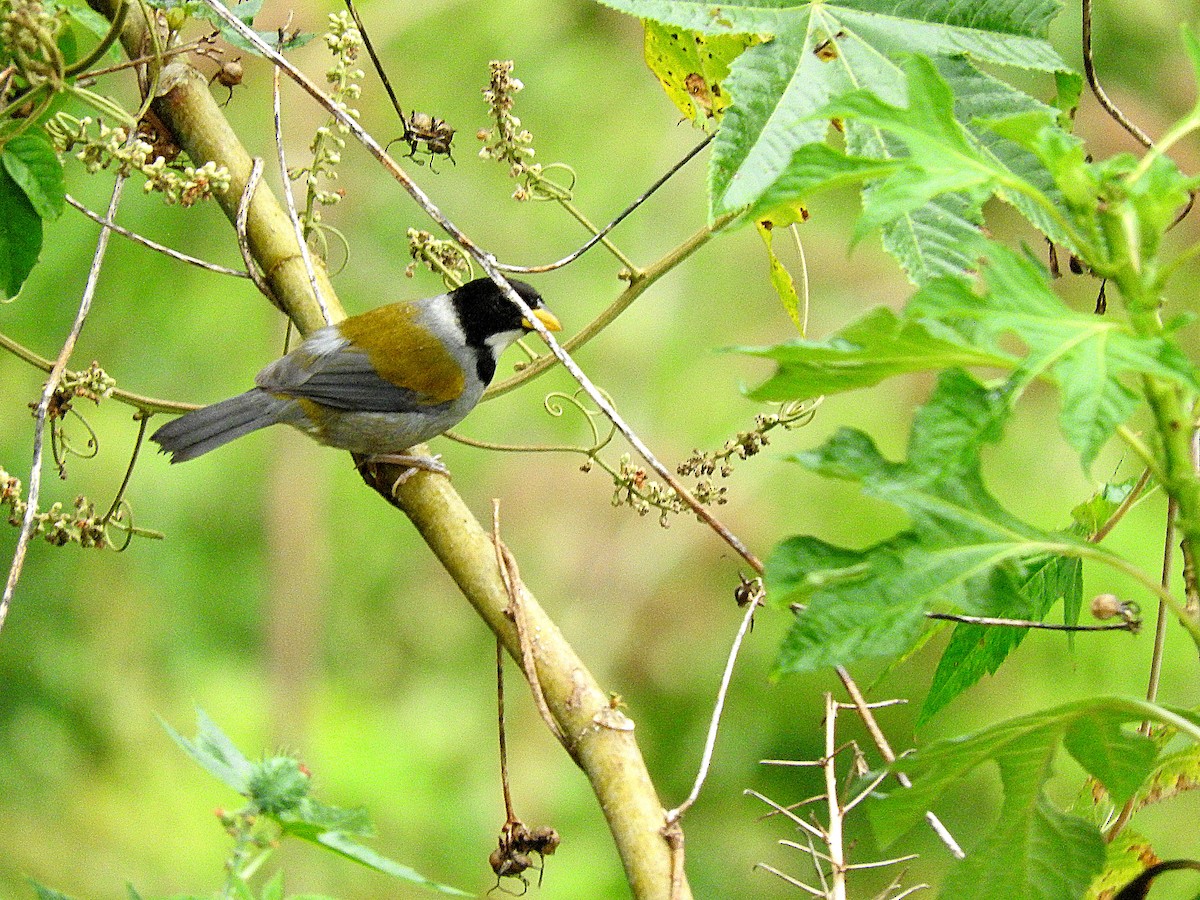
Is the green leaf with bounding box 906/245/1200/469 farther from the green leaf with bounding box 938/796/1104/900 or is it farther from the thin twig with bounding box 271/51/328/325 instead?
the thin twig with bounding box 271/51/328/325

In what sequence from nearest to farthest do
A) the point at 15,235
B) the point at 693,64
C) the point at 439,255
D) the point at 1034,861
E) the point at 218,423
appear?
the point at 1034,861, the point at 15,235, the point at 693,64, the point at 439,255, the point at 218,423

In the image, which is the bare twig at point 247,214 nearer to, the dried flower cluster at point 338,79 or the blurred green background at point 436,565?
the dried flower cluster at point 338,79

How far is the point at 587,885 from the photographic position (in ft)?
14.9

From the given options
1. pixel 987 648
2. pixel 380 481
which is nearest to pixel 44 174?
pixel 380 481

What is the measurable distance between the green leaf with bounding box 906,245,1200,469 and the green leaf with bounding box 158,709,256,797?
1.21m

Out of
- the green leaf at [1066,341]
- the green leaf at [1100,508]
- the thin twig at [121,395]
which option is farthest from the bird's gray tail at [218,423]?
the green leaf at [1066,341]

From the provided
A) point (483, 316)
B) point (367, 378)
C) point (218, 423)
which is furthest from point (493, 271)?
point (483, 316)

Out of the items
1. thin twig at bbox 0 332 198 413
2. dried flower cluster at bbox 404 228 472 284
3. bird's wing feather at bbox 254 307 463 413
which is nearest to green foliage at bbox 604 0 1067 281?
dried flower cluster at bbox 404 228 472 284

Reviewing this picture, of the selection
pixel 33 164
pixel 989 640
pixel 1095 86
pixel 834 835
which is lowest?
pixel 834 835

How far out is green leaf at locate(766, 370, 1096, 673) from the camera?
1123 millimetres

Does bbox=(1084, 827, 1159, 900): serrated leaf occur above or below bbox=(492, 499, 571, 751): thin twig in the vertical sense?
below

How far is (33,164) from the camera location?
1944 mm

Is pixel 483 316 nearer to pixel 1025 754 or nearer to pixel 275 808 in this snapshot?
pixel 275 808

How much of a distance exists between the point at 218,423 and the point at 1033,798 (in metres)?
2.43
